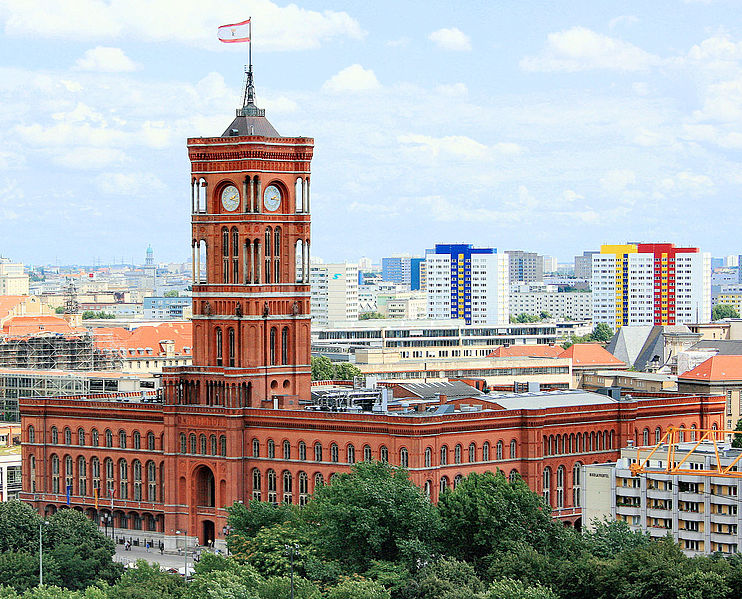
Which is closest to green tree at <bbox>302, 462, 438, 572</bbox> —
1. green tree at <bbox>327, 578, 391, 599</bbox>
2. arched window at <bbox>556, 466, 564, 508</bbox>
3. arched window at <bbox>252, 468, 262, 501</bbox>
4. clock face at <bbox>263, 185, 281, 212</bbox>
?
green tree at <bbox>327, 578, 391, 599</bbox>

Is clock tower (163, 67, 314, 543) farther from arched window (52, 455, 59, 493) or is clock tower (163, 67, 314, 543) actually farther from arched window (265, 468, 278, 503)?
arched window (52, 455, 59, 493)

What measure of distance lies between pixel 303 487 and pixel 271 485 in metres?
4.00

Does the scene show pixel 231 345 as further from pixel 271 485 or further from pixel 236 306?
pixel 271 485

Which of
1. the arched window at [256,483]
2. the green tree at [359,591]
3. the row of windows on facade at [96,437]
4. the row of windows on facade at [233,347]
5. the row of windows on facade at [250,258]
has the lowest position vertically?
the green tree at [359,591]

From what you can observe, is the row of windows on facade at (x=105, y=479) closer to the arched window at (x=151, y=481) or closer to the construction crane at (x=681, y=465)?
the arched window at (x=151, y=481)

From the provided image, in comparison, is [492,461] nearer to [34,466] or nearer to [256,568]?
[256,568]

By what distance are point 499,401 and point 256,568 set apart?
134ft

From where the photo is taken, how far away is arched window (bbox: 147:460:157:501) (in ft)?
614

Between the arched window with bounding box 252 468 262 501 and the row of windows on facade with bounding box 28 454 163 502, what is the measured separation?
36.2 feet

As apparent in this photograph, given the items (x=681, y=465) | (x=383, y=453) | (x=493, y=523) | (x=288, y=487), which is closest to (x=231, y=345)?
(x=288, y=487)

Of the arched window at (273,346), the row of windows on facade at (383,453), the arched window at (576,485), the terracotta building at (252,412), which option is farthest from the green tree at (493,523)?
the arched window at (273,346)

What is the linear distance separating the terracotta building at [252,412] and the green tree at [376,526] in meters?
21.7

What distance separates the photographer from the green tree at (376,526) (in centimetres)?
14625

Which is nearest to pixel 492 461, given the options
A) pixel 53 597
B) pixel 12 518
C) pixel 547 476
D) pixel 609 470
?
pixel 547 476
